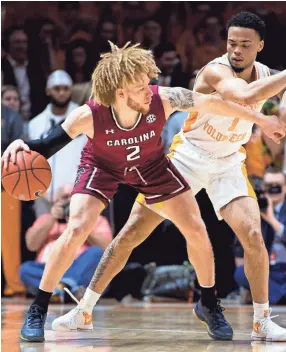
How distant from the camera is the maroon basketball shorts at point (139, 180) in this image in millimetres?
5102

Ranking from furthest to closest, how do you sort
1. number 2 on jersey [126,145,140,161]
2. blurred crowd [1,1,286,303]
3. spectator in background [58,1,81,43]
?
spectator in background [58,1,81,43]
blurred crowd [1,1,286,303]
number 2 on jersey [126,145,140,161]

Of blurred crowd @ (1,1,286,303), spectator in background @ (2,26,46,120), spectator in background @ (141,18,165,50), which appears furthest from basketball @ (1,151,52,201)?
spectator in background @ (141,18,165,50)

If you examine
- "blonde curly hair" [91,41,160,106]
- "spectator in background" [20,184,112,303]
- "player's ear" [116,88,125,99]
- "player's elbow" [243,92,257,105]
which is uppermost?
"blonde curly hair" [91,41,160,106]

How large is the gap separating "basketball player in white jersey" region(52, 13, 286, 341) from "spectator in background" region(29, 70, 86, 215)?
310 cm

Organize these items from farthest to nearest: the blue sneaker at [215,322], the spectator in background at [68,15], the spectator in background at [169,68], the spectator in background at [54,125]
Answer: the spectator in background at [68,15]
the spectator in background at [169,68]
the spectator in background at [54,125]
the blue sneaker at [215,322]

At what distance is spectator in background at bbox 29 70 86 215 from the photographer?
28.1 ft

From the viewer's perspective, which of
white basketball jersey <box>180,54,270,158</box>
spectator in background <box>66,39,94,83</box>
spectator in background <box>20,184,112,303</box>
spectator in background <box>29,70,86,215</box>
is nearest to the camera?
white basketball jersey <box>180,54,270,158</box>

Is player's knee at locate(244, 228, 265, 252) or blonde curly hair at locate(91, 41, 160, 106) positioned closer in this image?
blonde curly hair at locate(91, 41, 160, 106)

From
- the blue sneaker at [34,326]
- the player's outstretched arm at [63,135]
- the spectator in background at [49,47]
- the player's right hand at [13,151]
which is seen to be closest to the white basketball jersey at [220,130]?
the player's outstretched arm at [63,135]

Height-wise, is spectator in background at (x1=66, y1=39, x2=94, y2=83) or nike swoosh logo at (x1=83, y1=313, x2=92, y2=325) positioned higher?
spectator in background at (x1=66, y1=39, x2=94, y2=83)

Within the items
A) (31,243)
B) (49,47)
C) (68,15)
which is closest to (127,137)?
(31,243)

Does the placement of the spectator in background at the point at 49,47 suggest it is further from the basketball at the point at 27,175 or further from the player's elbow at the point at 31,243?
the basketball at the point at 27,175

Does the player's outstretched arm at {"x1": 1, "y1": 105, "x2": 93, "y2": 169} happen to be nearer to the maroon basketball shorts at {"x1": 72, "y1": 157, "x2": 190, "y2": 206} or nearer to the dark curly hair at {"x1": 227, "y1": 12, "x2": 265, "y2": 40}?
the maroon basketball shorts at {"x1": 72, "y1": 157, "x2": 190, "y2": 206}

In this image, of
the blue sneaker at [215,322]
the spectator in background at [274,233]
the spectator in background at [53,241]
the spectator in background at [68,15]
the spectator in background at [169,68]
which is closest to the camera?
the blue sneaker at [215,322]
